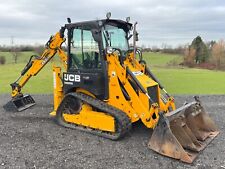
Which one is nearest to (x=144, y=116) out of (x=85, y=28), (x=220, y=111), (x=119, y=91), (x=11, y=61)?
(x=119, y=91)

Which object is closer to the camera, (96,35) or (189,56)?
(96,35)

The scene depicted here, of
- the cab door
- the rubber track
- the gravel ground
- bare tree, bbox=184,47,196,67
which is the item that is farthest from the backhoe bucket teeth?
bare tree, bbox=184,47,196,67

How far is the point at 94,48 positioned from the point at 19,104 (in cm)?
401

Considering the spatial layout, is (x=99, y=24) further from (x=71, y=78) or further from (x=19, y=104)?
(x=19, y=104)

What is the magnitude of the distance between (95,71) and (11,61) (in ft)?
125

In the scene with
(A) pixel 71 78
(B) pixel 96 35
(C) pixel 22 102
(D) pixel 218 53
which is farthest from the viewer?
(D) pixel 218 53

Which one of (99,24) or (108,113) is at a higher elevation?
(99,24)

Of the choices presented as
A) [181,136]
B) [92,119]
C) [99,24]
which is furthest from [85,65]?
[181,136]

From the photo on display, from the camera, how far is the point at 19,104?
10555 mm

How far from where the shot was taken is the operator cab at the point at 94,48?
7.70 m

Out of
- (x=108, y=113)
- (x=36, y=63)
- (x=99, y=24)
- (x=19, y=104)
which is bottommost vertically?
(x=19, y=104)

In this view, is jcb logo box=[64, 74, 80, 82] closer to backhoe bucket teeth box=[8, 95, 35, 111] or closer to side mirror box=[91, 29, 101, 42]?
side mirror box=[91, 29, 101, 42]

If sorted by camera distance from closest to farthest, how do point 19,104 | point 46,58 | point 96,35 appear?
point 96,35 < point 46,58 < point 19,104

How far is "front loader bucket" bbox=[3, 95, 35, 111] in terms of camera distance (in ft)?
33.6
